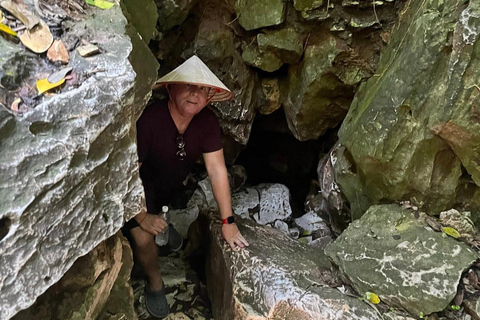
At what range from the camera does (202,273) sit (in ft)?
11.0

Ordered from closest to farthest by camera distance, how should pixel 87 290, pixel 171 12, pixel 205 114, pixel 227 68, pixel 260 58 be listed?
1. pixel 87 290
2. pixel 205 114
3. pixel 171 12
4. pixel 260 58
5. pixel 227 68

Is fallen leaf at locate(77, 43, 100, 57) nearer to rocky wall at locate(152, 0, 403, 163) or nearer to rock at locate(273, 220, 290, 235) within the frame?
rocky wall at locate(152, 0, 403, 163)

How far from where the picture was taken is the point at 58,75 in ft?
4.83

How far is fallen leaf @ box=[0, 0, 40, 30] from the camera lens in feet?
4.99

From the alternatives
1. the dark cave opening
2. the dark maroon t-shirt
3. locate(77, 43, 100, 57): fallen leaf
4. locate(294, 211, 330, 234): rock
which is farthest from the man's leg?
the dark cave opening

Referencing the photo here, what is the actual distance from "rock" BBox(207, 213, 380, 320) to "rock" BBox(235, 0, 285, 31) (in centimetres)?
177

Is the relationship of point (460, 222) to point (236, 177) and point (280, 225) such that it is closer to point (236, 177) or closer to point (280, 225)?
point (280, 225)

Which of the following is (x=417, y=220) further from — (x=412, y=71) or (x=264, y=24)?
(x=264, y=24)

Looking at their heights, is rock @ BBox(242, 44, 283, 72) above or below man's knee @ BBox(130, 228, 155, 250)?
above

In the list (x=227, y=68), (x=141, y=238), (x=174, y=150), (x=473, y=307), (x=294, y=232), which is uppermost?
(x=227, y=68)

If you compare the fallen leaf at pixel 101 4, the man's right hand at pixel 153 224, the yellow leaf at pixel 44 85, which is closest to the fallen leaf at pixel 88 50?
the yellow leaf at pixel 44 85

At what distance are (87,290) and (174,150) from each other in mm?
1085

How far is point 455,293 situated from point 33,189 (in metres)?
2.05

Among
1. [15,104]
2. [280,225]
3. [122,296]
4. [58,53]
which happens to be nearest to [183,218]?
[280,225]
